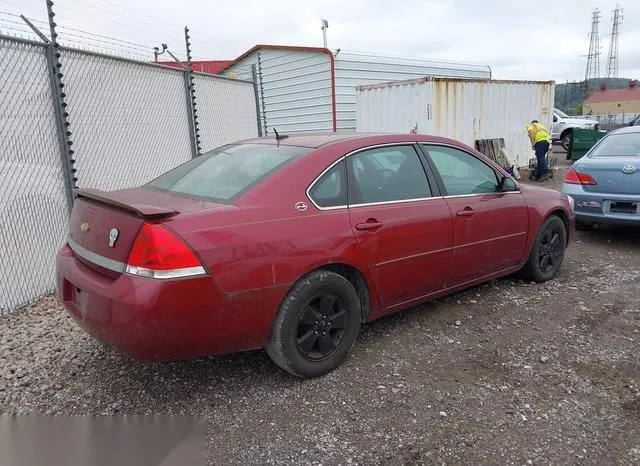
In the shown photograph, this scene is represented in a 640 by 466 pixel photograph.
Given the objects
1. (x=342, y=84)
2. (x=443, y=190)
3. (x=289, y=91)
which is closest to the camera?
(x=443, y=190)

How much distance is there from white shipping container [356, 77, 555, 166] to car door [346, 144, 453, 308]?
7673 millimetres

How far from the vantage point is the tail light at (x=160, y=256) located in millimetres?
2533

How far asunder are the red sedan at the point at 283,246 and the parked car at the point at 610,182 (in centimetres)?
268

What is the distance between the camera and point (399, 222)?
3.50 m

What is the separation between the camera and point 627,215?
19.8 ft

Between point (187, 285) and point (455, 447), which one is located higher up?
point (187, 285)

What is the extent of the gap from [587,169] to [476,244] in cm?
334

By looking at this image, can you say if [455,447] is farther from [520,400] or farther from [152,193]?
[152,193]

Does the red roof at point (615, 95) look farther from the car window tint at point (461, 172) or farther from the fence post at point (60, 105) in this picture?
Answer: the fence post at point (60, 105)

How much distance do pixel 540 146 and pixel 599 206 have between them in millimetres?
6073

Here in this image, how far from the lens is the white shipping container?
1115 centimetres

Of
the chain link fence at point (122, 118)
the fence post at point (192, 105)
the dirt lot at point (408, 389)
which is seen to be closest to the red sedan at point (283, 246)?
the dirt lot at point (408, 389)

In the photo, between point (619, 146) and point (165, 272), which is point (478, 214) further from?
point (619, 146)

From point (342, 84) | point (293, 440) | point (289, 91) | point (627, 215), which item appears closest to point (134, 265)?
point (293, 440)
